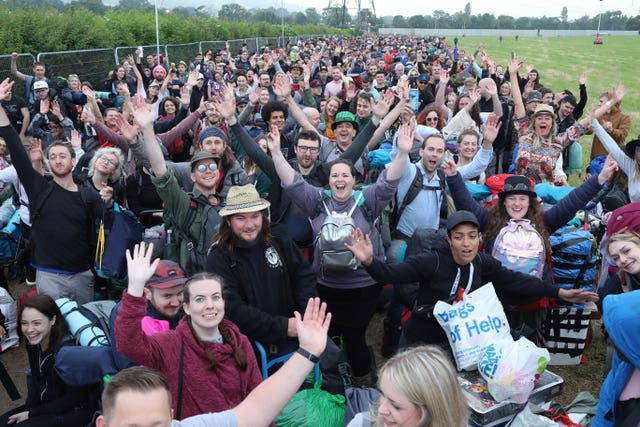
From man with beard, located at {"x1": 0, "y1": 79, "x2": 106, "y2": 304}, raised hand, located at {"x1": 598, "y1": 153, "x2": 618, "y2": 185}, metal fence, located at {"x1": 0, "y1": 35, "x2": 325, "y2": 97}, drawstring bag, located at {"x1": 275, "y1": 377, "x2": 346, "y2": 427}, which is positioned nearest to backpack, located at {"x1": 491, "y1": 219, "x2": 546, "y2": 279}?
raised hand, located at {"x1": 598, "y1": 153, "x2": 618, "y2": 185}

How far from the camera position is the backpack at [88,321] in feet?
12.8

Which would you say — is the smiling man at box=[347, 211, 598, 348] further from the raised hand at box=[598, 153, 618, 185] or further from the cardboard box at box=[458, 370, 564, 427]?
the raised hand at box=[598, 153, 618, 185]

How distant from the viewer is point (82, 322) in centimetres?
409

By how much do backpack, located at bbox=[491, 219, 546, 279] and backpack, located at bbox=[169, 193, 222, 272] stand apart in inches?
93.6

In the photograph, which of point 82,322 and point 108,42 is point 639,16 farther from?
point 82,322

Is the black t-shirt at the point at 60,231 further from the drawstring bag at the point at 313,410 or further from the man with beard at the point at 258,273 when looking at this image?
the drawstring bag at the point at 313,410

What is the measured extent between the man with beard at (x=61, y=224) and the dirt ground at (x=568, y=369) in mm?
960

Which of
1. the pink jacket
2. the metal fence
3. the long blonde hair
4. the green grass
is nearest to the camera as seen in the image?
the long blonde hair

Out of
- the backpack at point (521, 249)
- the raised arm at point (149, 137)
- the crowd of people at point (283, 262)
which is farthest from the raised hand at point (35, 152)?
the backpack at point (521, 249)

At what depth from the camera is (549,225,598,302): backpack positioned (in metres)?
4.84

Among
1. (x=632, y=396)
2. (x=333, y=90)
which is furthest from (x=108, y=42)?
(x=632, y=396)

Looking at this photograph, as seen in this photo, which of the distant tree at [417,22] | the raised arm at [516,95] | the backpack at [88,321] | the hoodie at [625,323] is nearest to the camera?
the hoodie at [625,323]

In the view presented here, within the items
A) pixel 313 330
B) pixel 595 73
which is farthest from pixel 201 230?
pixel 595 73

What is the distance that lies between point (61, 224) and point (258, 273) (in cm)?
210
